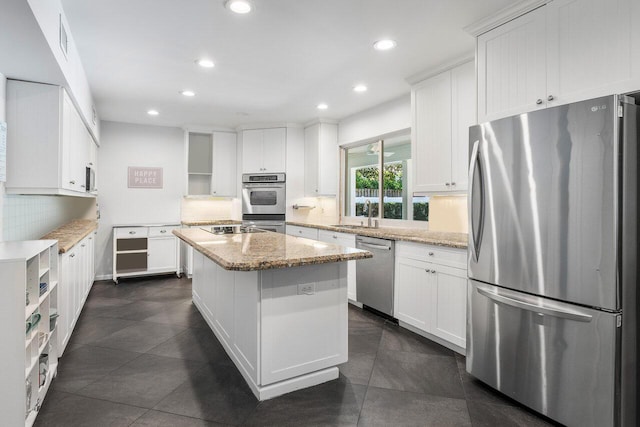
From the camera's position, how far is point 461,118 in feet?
10.1

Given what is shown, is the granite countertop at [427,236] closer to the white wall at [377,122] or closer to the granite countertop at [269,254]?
the granite countertop at [269,254]

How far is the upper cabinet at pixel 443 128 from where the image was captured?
9.97 ft

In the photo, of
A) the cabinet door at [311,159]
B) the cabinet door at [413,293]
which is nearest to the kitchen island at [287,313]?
the cabinet door at [413,293]

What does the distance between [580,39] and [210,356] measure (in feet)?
10.6

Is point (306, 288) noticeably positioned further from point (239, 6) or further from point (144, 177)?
point (144, 177)

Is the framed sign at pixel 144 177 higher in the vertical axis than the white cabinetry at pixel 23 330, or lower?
higher

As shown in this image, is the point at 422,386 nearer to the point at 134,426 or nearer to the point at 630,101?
the point at 134,426

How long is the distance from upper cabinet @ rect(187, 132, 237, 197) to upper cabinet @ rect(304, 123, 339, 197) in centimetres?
156

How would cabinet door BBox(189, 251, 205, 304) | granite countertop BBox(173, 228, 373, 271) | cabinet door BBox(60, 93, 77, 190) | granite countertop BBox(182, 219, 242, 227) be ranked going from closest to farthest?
granite countertop BBox(173, 228, 373, 271)
cabinet door BBox(60, 93, 77, 190)
cabinet door BBox(189, 251, 205, 304)
granite countertop BBox(182, 219, 242, 227)

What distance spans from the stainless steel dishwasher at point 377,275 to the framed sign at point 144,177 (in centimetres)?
383

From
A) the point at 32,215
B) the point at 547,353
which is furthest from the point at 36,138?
the point at 547,353

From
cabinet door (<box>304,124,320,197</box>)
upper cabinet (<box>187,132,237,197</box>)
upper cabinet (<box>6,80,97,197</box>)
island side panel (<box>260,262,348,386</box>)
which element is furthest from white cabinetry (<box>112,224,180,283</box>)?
island side panel (<box>260,262,348,386</box>)

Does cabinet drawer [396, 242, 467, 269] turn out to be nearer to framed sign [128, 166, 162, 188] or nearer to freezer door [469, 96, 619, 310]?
freezer door [469, 96, 619, 310]

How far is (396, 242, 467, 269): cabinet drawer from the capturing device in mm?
2709
